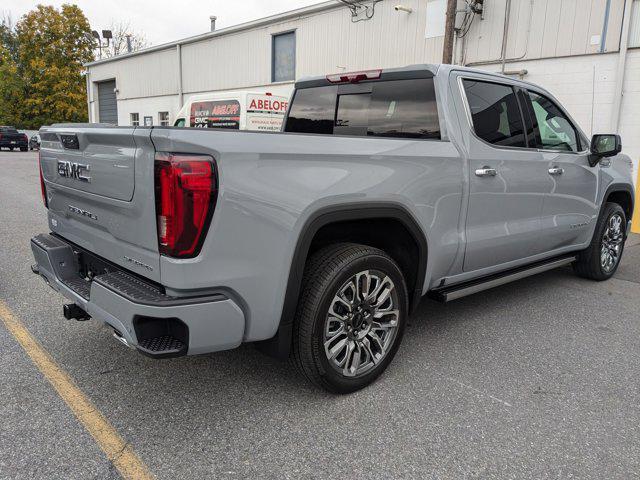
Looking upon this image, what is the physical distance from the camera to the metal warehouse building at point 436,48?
32.7 feet

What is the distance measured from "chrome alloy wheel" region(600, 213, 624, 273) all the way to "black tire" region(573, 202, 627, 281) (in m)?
0.01

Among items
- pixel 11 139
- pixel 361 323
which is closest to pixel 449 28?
pixel 361 323

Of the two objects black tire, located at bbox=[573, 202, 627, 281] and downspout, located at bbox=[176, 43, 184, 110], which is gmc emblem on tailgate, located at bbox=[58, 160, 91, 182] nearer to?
black tire, located at bbox=[573, 202, 627, 281]

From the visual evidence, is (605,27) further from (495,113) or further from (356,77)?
(356,77)

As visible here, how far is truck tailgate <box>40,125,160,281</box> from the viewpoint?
2.28 meters

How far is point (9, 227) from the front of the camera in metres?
7.59

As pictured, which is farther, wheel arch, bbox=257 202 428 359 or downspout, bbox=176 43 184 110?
downspout, bbox=176 43 184 110

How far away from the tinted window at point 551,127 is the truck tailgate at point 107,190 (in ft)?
10.5

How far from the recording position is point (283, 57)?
57.5 ft

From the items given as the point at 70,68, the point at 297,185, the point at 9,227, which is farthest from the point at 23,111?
the point at 297,185

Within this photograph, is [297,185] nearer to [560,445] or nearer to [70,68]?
[560,445]

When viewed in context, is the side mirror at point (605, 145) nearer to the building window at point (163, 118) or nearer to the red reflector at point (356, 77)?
the red reflector at point (356, 77)

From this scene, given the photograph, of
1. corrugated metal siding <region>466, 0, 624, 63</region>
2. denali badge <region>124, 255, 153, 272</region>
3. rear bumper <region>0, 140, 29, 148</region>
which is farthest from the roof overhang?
rear bumper <region>0, 140, 29, 148</region>

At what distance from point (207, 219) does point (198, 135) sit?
356 mm
